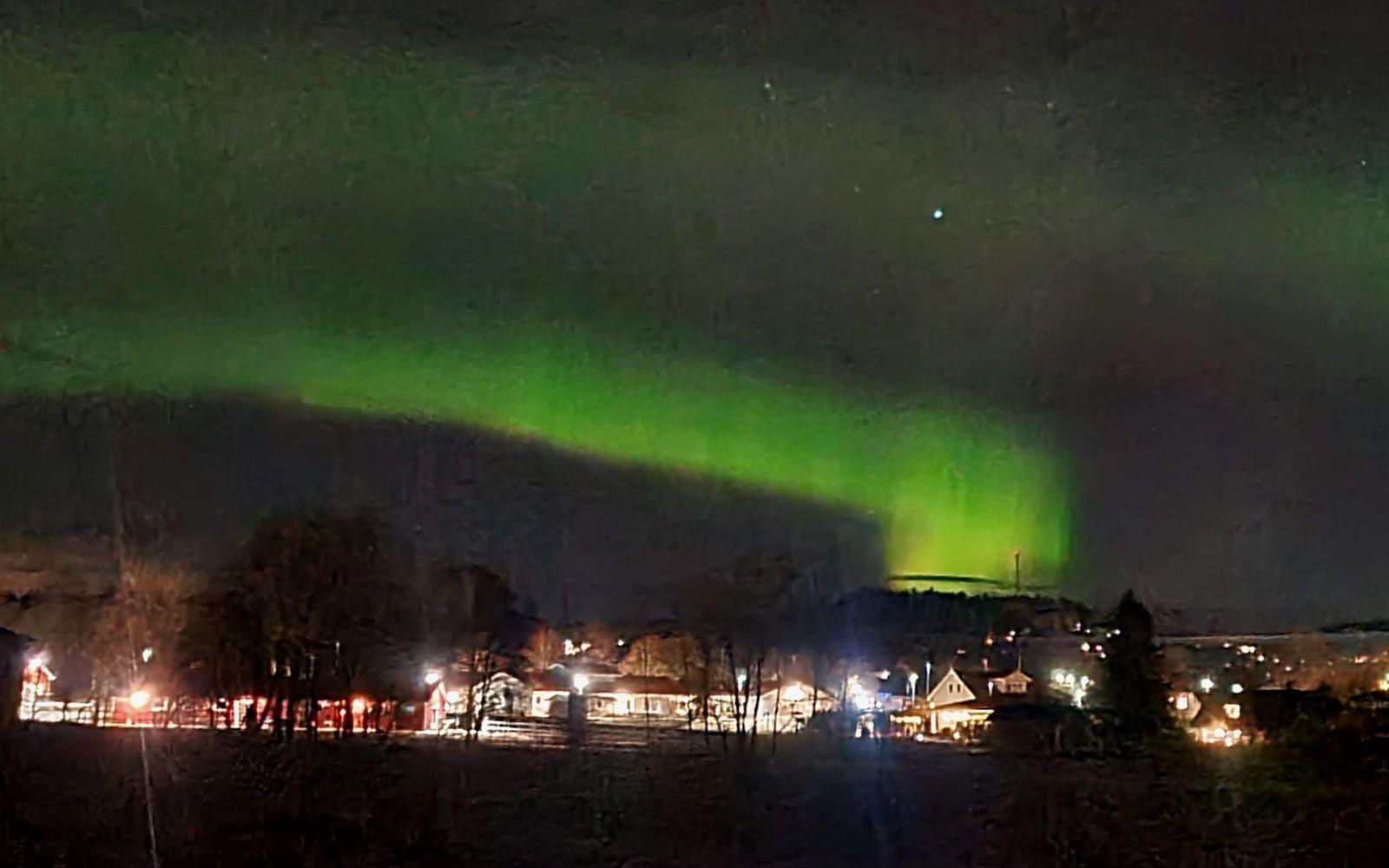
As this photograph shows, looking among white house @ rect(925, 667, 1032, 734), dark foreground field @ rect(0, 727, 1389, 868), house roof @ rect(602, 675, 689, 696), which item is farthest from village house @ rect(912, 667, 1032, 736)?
dark foreground field @ rect(0, 727, 1389, 868)

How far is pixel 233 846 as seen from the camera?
13109 mm

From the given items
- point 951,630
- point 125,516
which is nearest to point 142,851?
point 125,516

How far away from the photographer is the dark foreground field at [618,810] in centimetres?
1327

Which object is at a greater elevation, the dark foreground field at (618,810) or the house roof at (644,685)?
the house roof at (644,685)

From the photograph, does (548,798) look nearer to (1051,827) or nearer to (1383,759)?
(1051,827)

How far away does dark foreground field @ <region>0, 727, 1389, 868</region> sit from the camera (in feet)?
43.5

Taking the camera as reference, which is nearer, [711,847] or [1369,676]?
[711,847]

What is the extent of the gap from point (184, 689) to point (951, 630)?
14724 mm

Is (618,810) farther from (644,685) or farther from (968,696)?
(968,696)

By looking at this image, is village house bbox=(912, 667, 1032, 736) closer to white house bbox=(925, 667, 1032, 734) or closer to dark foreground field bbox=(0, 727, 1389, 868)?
white house bbox=(925, 667, 1032, 734)

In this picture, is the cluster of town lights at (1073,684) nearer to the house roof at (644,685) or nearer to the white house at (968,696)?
the white house at (968,696)

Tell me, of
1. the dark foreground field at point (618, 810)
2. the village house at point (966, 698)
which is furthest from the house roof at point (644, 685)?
the village house at point (966, 698)

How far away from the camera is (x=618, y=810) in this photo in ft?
51.3

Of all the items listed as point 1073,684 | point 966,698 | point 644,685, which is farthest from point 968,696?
point 644,685
